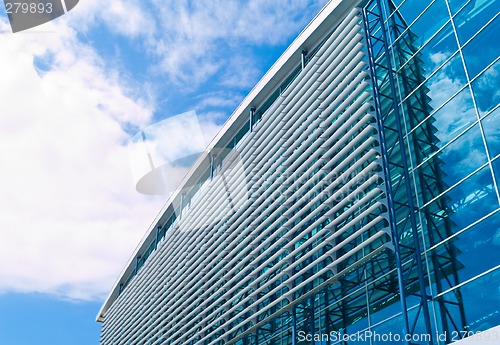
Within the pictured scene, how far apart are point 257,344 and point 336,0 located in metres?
9.13

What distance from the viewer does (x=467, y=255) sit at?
9477mm

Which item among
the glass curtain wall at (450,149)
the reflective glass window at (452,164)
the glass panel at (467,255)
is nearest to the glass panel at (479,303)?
the glass curtain wall at (450,149)

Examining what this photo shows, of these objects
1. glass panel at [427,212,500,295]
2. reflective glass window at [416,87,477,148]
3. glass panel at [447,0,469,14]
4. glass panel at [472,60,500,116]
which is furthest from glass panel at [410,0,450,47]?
glass panel at [427,212,500,295]

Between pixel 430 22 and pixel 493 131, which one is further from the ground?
pixel 430 22

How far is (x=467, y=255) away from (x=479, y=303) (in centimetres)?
90

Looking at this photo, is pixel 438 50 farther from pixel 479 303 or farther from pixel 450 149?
pixel 479 303

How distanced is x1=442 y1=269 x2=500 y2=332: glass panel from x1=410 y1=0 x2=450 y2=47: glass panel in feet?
18.5

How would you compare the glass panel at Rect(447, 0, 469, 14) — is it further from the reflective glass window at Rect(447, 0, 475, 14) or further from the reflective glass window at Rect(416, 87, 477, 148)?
the reflective glass window at Rect(416, 87, 477, 148)

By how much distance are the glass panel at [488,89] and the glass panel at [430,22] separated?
205cm

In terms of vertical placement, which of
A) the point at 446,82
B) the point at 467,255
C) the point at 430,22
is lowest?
the point at 467,255

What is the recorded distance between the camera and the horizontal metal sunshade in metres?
11.4

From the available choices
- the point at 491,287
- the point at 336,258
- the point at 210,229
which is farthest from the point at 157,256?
the point at 491,287

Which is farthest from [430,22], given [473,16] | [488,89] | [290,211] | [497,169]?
[290,211]

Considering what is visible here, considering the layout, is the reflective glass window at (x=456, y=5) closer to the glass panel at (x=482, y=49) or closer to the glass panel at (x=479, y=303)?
the glass panel at (x=482, y=49)
